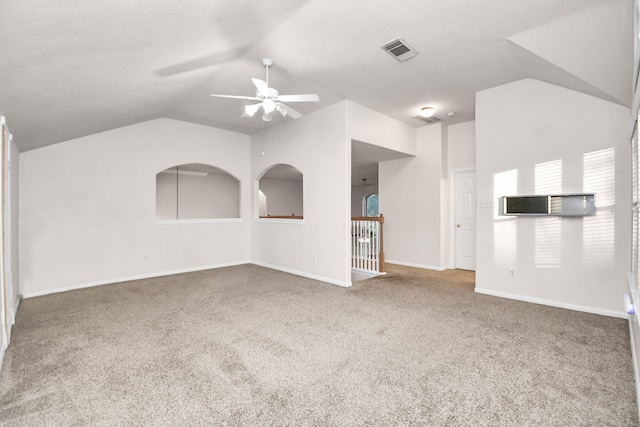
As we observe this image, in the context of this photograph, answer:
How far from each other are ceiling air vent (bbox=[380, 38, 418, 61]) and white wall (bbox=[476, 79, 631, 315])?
1750mm

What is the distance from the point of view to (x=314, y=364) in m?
2.47

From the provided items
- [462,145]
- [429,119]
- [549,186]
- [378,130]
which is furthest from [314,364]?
[462,145]

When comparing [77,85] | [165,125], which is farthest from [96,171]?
[77,85]

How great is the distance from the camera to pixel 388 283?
5.20 metres

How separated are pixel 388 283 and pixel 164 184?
8.15 m

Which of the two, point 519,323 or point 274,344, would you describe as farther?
point 519,323

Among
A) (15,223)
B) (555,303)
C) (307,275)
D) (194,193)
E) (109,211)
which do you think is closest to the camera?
(555,303)

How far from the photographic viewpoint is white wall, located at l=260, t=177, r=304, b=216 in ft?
41.4

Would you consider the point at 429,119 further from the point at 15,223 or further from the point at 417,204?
the point at 15,223

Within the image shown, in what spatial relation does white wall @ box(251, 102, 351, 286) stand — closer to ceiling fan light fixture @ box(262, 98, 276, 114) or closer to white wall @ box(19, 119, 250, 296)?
white wall @ box(19, 119, 250, 296)

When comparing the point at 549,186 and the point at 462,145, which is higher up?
the point at 462,145

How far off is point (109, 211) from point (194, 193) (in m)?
5.32

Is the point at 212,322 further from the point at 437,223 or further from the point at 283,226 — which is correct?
the point at 437,223

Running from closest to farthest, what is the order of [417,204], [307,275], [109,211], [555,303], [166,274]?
[555,303], [109,211], [307,275], [166,274], [417,204]
